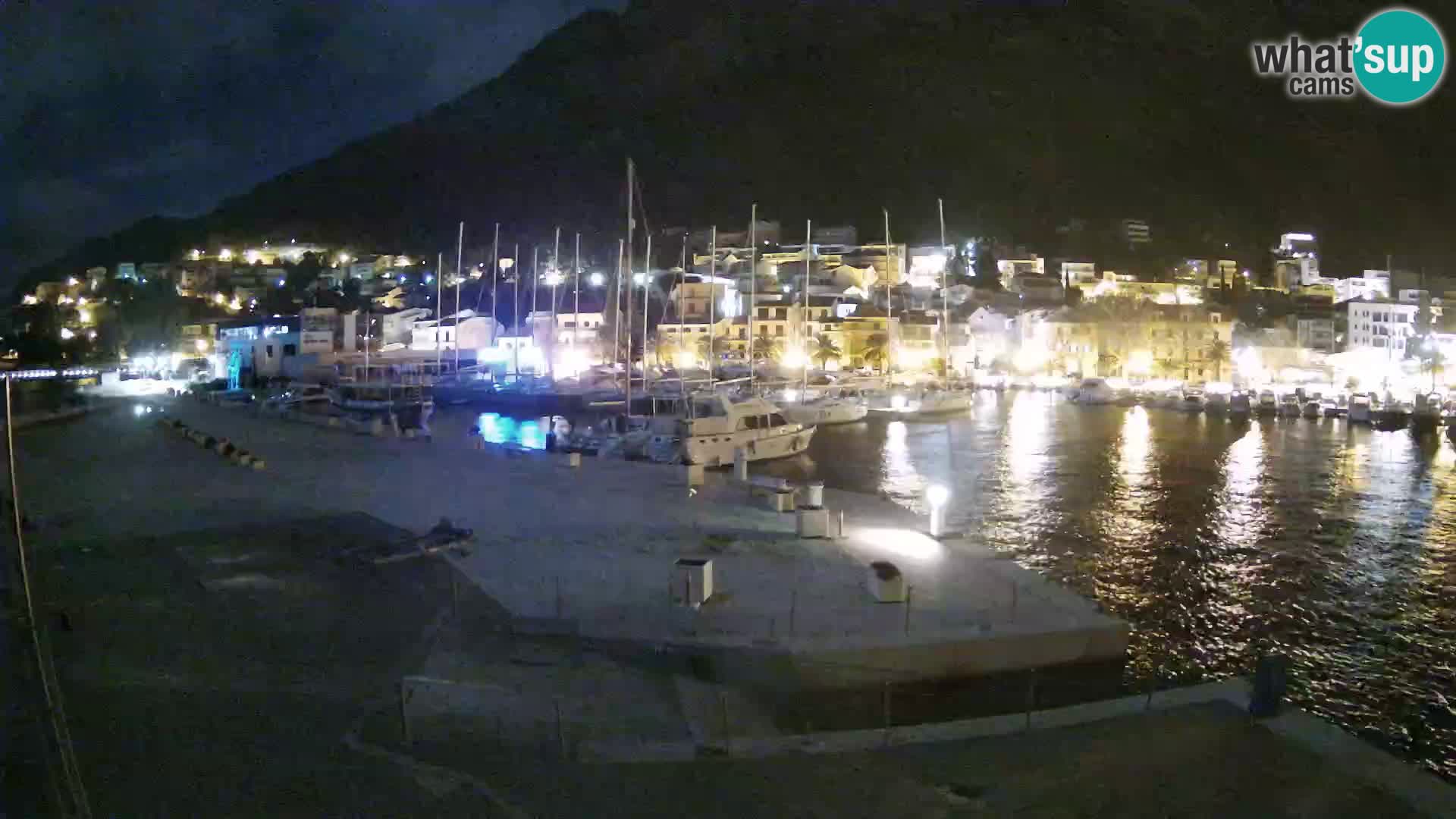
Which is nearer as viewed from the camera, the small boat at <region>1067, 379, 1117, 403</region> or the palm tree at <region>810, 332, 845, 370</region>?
the small boat at <region>1067, 379, 1117, 403</region>

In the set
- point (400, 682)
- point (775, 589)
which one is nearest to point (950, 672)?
point (775, 589)

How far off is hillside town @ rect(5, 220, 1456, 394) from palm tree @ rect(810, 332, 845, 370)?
18cm

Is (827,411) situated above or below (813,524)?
above

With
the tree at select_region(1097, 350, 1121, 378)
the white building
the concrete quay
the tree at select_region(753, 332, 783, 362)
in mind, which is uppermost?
the white building

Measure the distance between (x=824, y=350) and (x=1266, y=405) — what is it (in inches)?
1039

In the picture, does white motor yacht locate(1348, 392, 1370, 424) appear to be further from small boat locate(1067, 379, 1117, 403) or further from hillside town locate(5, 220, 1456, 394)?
hillside town locate(5, 220, 1456, 394)

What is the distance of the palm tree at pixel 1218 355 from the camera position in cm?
6575

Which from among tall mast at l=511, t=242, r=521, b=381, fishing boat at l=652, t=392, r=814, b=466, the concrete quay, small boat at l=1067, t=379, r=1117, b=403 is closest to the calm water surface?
fishing boat at l=652, t=392, r=814, b=466

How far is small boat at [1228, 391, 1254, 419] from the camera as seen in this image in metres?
49.4

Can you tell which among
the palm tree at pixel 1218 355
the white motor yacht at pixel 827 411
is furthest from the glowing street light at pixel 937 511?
the palm tree at pixel 1218 355

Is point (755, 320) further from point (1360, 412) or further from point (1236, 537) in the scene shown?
point (1236, 537)

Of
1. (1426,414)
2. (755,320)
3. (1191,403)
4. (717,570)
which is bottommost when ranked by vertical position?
(717,570)

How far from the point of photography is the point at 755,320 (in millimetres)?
64750

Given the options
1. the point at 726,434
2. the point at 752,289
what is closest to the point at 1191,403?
the point at 752,289
